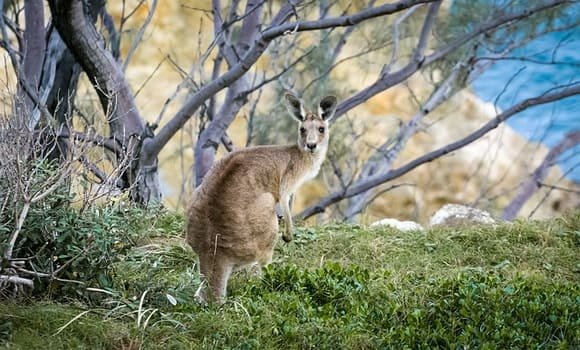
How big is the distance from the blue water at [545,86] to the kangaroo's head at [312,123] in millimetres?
4410

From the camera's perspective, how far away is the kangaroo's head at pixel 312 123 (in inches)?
233

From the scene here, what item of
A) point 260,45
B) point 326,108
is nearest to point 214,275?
point 326,108

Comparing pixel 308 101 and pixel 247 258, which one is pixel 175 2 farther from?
pixel 247 258

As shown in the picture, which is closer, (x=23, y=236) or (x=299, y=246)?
(x=23, y=236)

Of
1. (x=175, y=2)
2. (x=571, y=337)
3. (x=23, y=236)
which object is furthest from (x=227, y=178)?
(x=175, y=2)

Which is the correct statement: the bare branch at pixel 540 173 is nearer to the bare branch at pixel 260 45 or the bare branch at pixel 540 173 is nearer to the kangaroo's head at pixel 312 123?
the bare branch at pixel 260 45

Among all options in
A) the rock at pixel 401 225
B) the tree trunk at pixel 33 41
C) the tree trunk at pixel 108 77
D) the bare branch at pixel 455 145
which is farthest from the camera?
the bare branch at pixel 455 145

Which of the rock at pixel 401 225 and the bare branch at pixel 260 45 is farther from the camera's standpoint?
the rock at pixel 401 225

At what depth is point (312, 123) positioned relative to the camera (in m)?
6.06

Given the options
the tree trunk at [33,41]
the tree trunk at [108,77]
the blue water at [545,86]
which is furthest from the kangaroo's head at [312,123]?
the blue water at [545,86]

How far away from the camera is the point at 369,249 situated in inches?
239

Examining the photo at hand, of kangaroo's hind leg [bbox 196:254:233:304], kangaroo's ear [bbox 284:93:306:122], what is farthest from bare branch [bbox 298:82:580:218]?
kangaroo's hind leg [bbox 196:254:233:304]

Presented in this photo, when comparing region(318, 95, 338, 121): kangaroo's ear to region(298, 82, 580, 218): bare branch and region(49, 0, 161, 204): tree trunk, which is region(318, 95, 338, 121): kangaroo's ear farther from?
region(298, 82, 580, 218): bare branch

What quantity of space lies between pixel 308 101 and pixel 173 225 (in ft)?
15.0
